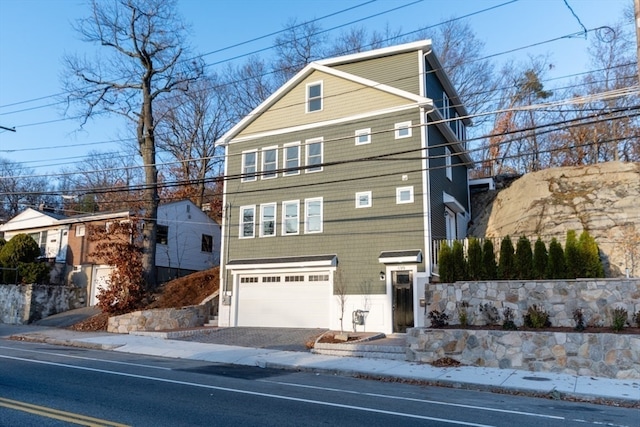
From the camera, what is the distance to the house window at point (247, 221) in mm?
22375

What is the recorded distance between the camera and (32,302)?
23844mm

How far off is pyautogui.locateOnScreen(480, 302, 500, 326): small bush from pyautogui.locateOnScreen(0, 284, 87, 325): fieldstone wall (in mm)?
20619

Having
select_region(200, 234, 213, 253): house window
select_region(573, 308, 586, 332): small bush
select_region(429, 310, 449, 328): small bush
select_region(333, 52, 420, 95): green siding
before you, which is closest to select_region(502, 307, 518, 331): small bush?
select_region(573, 308, 586, 332): small bush

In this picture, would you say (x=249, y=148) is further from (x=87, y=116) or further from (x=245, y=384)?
(x=245, y=384)

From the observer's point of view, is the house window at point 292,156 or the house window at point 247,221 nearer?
the house window at point 292,156

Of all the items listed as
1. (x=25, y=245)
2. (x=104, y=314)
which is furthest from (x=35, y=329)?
(x=25, y=245)

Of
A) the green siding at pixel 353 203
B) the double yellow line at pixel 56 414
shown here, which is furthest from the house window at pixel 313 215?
the double yellow line at pixel 56 414

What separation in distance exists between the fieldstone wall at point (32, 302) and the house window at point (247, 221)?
34.3ft

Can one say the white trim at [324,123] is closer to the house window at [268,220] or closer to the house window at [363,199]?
the house window at [363,199]

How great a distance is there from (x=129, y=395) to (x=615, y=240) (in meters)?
18.1

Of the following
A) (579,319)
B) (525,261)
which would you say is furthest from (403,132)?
(579,319)

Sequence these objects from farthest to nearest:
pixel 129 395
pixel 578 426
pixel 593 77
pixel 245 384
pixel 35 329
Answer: pixel 593 77 < pixel 35 329 < pixel 245 384 < pixel 129 395 < pixel 578 426

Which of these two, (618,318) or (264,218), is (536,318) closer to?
(618,318)

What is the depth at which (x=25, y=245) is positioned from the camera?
26266 millimetres
